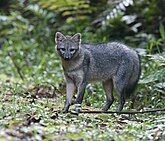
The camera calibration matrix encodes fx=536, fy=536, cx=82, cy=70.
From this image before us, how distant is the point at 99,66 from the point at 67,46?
0.77m

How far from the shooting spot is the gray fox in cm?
823

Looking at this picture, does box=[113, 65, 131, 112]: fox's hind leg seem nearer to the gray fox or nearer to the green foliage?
the gray fox

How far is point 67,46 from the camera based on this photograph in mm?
8203

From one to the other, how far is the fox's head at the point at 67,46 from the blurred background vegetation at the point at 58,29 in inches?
96.0

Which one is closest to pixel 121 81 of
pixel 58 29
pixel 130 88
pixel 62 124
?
pixel 130 88

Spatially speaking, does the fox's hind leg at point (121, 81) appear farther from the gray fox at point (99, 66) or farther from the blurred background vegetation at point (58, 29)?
the blurred background vegetation at point (58, 29)

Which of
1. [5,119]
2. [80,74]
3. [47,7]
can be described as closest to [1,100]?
[80,74]

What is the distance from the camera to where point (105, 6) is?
14031 mm

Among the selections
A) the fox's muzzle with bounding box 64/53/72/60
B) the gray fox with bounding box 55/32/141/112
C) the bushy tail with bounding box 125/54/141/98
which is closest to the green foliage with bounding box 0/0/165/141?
the bushy tail with bounding box 125/54/141/98

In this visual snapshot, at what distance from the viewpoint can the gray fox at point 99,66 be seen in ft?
27.0

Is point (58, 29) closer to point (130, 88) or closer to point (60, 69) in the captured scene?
point (60, 69)

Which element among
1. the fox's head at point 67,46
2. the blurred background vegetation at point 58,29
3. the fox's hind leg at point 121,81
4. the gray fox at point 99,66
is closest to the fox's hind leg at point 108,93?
the gray fox at point 99,66

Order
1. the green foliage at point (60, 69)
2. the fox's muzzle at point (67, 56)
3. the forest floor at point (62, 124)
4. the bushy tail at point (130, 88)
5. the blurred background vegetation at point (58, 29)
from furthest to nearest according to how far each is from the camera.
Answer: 1. the blurred background vegetation at point (58, 29)
2. the bushy tail at point (130, 88)
3. the fox's muzzle at point (67, 56)
4. the green foliage at point (60, 69)
5. the forest floor at point (62, 124)

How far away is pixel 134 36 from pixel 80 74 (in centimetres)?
574
